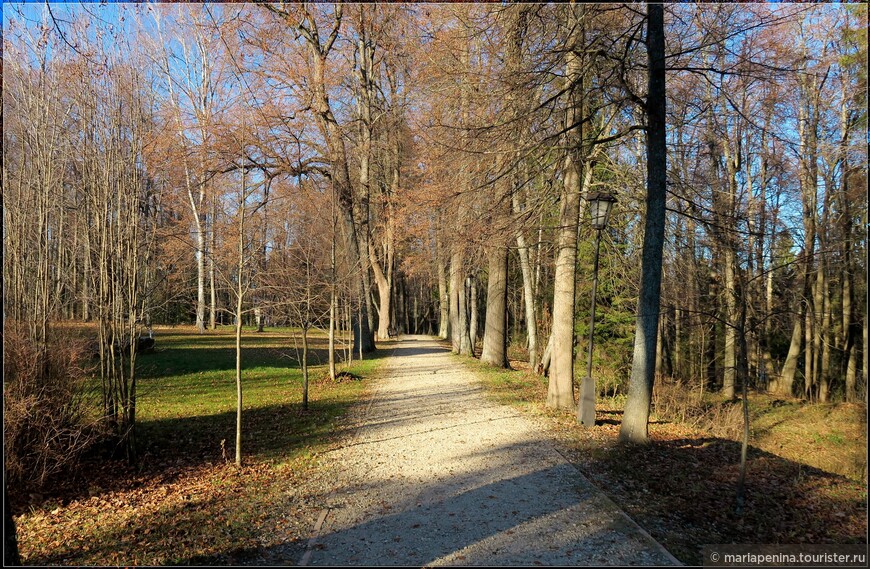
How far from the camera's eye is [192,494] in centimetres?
615

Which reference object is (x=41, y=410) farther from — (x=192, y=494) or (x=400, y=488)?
(x=400, y=488)

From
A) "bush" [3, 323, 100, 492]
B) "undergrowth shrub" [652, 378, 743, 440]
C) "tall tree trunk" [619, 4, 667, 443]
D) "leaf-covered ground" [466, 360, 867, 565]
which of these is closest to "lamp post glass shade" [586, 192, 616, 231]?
"tall tree trunk" [619, 4, 667, 443]

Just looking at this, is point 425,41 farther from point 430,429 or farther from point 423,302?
point 423,302

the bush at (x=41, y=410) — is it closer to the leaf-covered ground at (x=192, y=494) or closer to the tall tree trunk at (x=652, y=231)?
the leaf-covered ground at (x=192, y=494)

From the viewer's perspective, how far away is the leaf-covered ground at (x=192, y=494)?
4.78m

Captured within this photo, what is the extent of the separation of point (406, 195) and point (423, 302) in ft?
112

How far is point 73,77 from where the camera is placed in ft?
21.9

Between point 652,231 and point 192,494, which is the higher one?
point 652,231

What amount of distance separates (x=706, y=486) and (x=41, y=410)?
25.4ft

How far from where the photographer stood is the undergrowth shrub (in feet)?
34.8

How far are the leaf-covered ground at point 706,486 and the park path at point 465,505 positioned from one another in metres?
0.35

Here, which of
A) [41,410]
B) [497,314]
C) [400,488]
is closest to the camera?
[41,410]

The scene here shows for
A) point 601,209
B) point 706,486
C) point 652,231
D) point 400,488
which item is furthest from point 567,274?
point 400,488

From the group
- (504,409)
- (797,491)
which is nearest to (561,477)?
(797,491)
